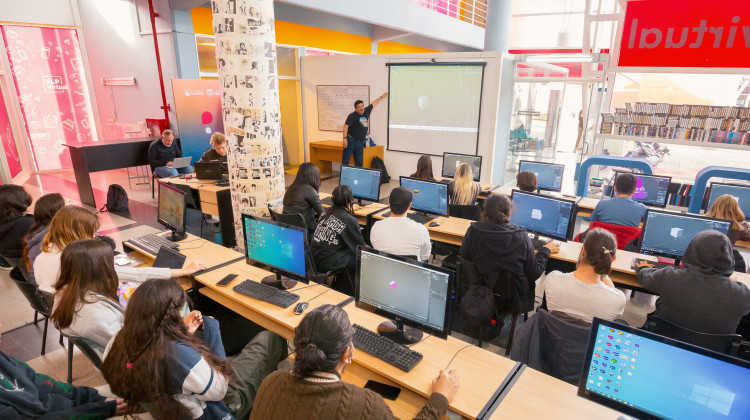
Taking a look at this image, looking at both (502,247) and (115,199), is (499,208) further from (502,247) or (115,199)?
(115,199)

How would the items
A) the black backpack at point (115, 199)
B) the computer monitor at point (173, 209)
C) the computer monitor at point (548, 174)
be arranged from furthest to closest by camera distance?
the black backpack at point (115, 199)
the computer monitor at point (548, 174)
the computer monitor at point (173, 209)

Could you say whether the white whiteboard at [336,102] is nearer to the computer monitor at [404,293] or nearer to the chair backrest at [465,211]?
the chair backrest at [465,211]

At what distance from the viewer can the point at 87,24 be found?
8.80 meters

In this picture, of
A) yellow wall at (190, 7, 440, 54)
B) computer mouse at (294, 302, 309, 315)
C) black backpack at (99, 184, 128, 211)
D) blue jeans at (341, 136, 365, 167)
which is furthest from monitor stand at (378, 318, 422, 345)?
yellow wall at (190, 7, 440, 54)

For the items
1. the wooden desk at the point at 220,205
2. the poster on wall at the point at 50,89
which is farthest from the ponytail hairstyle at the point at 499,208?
the poster on wall at the point at 50,89

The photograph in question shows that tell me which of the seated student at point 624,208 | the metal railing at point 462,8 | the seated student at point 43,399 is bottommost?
the seated student at point 43,399

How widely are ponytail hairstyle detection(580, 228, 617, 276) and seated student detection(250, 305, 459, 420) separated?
1468 millimetres

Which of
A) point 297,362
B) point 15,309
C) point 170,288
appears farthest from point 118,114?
point 297,362

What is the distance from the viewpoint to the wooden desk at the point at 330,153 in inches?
342

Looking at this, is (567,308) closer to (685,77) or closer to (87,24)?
(685,77)

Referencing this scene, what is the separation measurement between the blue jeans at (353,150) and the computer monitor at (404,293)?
20.1ft

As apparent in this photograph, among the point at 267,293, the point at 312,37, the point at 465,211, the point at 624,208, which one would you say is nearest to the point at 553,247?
the point at 624,208

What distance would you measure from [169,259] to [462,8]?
12.7 meters

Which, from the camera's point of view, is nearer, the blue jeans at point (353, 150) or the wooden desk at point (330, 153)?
the blue jeans at point (353, 150)
